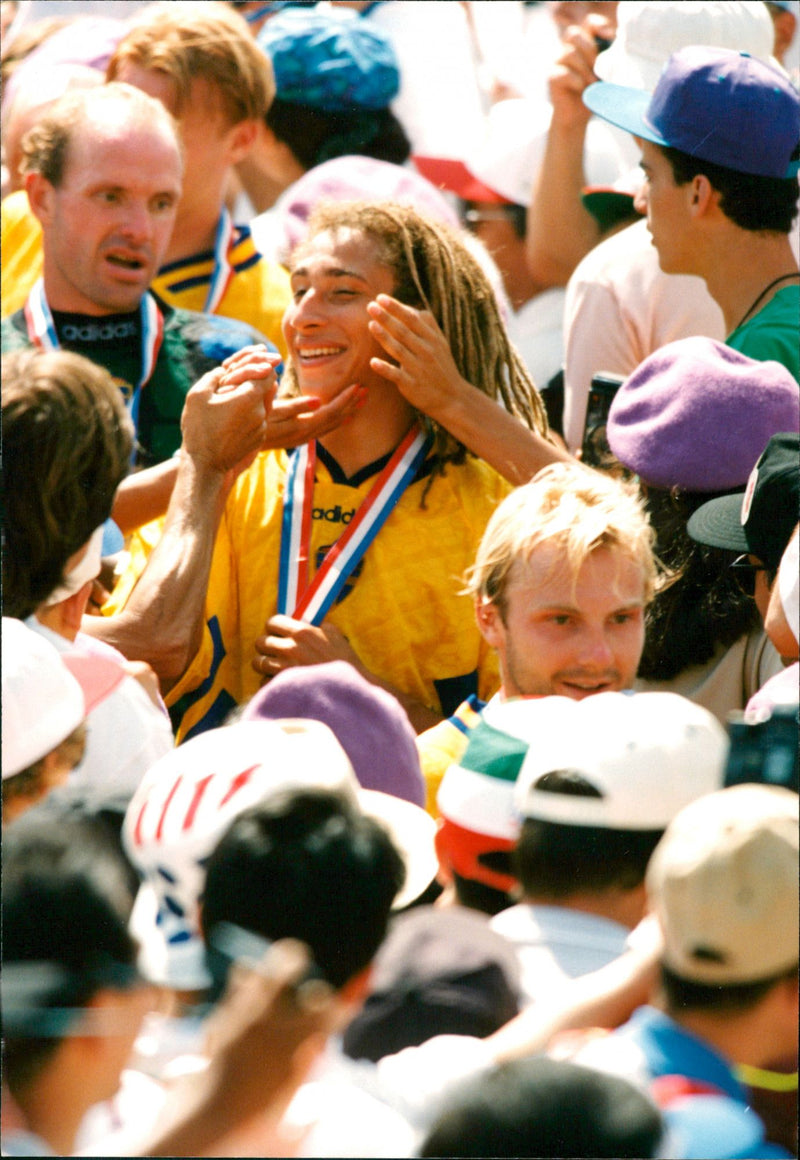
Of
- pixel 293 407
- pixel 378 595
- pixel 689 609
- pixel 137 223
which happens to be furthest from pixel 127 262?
pixel 689 609

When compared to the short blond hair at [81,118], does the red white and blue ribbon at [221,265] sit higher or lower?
lower

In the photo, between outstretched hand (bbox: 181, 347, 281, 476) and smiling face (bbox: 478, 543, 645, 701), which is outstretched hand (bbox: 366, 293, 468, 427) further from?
smiling face (bbox: 478, 543, 645, 701)

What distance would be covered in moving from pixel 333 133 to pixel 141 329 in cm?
136

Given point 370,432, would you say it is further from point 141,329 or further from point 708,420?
point 708,420

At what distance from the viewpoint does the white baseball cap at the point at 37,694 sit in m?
2.01

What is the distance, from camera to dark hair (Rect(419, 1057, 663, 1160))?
1391 millimetres

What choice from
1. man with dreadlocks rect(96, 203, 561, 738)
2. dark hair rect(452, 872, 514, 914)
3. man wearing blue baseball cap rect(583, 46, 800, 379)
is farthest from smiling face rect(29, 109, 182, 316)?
dark hair rect(452, 872, 514, 914)

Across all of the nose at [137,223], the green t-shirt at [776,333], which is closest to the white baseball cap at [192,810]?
the green t-shirt at [776,333]

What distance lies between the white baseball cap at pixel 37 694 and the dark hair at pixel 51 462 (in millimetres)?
100

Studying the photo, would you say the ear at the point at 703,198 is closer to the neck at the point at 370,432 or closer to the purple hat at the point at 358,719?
the neck at the point at 370,432

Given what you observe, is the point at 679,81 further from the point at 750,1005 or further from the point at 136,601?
the point at 750,1005

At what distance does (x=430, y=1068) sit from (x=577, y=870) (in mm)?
334

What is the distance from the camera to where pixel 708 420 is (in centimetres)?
304

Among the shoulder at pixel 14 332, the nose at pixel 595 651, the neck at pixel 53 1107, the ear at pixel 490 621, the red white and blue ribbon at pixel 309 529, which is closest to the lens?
the neck at pixel 53 1107
